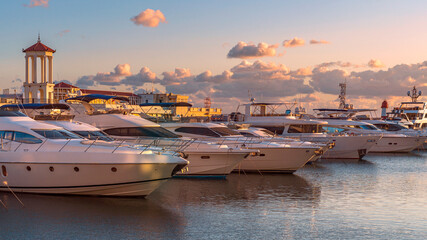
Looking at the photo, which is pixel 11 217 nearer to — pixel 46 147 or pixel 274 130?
Answer: pixel 46 147

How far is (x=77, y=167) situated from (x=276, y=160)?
42.4 ft

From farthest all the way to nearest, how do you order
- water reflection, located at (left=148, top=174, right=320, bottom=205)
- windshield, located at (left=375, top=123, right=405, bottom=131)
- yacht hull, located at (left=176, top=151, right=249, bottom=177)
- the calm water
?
windshield, located at (left=375, top=123, right=405, bottom=131), yacht hull, located at (left=176, top=151, right=249, bottom=177), water reflection, located at (left=148, top=174, right=320, bottom=205), the calm water

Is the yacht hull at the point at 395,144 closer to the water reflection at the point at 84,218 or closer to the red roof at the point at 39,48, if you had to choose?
the water reflection at the point at 84,218

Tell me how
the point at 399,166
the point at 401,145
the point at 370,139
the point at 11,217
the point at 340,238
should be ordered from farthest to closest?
the point at 401,145 → the point at 370,139 → the point at 399,166 → the point at 11,217 → the point at 340,238

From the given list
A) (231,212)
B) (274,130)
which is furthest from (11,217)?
(274,130)

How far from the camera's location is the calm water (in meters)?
13.8

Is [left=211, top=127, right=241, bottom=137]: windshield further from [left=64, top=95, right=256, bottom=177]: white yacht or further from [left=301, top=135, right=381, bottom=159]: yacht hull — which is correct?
[left=301, top=135, right=381, bottom=159]: yacht hull

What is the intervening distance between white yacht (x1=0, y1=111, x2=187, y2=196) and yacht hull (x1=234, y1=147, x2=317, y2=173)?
390 inches

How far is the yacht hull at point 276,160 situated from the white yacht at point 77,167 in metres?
9.91

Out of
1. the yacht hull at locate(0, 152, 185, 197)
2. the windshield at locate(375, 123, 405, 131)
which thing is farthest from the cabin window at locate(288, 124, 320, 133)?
the yacht hull at locate(0, 152, 185, 197)

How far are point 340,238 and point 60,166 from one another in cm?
951

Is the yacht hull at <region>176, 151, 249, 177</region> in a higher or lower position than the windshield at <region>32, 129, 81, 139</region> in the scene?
lower

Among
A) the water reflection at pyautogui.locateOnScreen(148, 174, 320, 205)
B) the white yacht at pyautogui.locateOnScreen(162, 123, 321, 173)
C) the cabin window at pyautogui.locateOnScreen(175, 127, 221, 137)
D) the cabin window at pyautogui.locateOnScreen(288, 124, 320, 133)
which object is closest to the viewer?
the water reflection at pyautogui.locateOnScreen(148, 174, 320, 205)

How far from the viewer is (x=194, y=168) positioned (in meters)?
24.0
